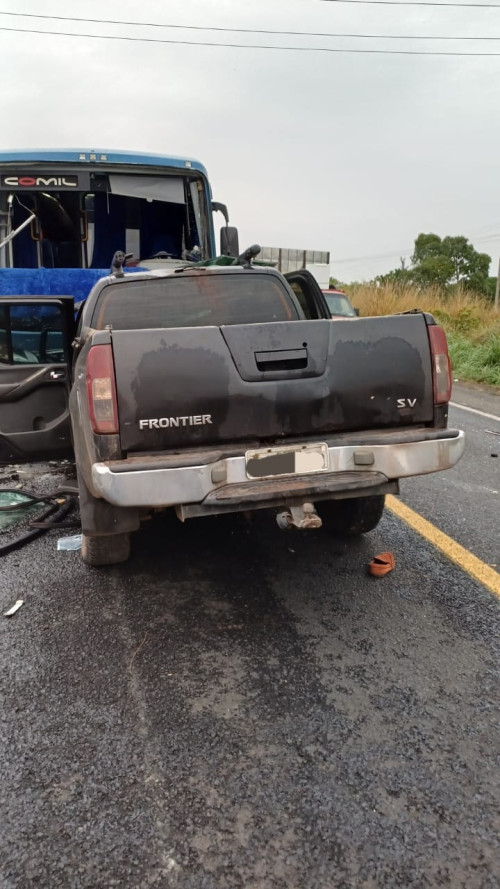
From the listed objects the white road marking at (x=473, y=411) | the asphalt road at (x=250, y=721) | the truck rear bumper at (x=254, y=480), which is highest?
the truck rear bumper at (x=254, y=480)

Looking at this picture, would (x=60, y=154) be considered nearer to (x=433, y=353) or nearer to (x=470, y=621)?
(x=433, y=353)

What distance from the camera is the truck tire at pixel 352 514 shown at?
398 cm

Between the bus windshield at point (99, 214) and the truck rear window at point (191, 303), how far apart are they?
124 inches

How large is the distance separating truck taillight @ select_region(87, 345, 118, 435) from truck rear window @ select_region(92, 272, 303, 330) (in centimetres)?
111

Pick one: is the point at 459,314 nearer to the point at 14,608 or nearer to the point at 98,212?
the point at 98,212

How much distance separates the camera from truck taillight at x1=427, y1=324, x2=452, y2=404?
3.30 m

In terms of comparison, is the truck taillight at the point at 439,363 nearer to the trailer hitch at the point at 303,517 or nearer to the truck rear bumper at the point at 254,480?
the truck rear bumper at the point at 254,480

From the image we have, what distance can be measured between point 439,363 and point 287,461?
980 mm

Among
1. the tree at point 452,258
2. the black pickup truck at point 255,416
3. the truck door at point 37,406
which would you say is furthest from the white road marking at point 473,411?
the tree at point 452,258

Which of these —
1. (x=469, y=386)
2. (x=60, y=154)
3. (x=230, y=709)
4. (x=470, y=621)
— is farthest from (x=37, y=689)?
(x=469, y=386)

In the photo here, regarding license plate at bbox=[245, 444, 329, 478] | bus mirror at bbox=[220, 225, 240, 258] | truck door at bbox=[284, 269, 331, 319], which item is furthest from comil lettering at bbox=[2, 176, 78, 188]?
license plate at bbox=[245, 444, 329, 478]

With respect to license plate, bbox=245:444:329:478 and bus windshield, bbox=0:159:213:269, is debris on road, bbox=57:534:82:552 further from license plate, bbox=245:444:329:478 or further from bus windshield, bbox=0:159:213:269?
bus windshield, bbox=0:159:213:269

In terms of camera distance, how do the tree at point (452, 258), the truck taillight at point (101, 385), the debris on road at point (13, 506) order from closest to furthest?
the truck taillight at point (101, 385) → the debris on road at point (13, 506) → the tree at point (452, 258)

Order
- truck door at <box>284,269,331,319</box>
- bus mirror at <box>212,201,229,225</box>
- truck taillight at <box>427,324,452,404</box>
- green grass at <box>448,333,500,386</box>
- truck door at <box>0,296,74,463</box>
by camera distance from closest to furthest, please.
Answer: truck taillight at <box>427,324,452,404</box>, truck door at <box>0,296,74,463</box>, truck door at <box>284,269,331,319</box>, bus mirror at <box>212,201,229,225</box>, green grass at <box>448,333,500,386</box>
